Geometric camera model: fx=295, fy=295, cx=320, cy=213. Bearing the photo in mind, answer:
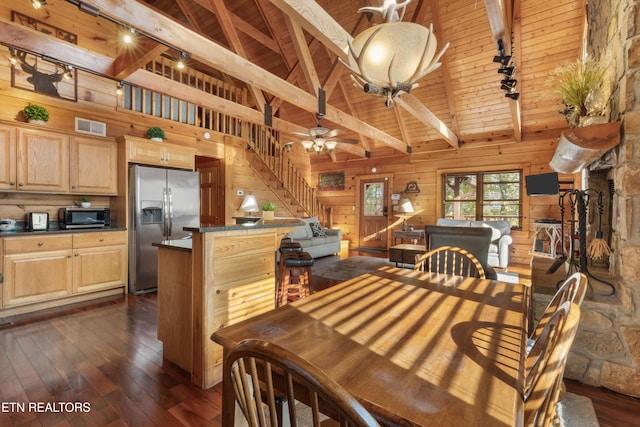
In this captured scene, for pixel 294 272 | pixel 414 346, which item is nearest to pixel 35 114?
pixel 294 272

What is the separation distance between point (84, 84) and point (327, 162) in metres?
6.20

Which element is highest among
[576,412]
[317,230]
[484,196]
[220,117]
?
[220,117]

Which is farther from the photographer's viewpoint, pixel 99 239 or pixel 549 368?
pixel 99 239

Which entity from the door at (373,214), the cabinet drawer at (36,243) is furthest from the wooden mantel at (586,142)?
the door at (373,214)

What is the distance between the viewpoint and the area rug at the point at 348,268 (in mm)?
5129

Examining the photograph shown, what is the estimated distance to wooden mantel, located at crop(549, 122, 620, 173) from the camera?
2.05 m

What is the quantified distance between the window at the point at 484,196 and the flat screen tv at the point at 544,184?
4.14 metres

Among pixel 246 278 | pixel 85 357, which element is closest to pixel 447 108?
pixel 246 278

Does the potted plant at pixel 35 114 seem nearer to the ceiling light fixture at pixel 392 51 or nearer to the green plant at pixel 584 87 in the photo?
the ceiling light fixture at pixel 392 51

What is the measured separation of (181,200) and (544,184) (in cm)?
467

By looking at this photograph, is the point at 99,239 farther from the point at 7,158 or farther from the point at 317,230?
the point at 317,230

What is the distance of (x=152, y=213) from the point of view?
14.1ft

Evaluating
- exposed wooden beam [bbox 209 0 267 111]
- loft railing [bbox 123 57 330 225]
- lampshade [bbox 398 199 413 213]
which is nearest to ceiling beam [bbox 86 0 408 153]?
loft railing [bbox 123 57 330 225]

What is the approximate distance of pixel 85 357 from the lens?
235cm
